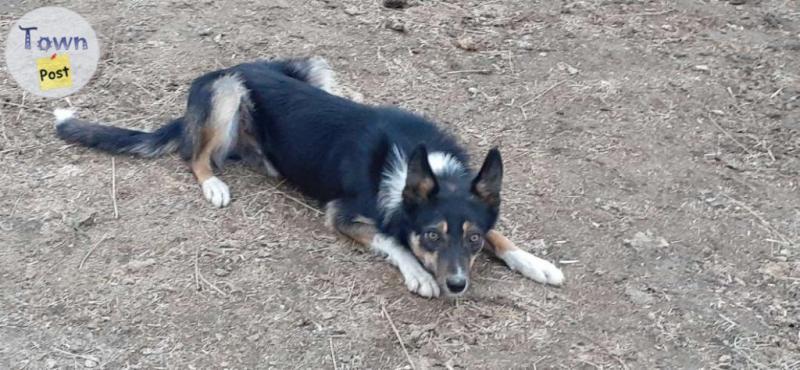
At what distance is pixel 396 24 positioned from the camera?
791cm

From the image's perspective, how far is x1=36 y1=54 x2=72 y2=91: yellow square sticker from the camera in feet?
23.4

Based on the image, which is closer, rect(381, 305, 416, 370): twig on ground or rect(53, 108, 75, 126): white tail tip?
rect(381, 305, 416, 370): twig on ground

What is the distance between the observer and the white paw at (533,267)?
17.2 feet

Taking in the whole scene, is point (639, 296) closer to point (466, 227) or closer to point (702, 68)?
point (466, 227)

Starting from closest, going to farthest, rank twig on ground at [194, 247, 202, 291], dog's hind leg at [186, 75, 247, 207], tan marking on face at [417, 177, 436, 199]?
tan marking on face at [417, 177, 436, 199], twig on ground at [194, 247, 202, 291], dog's hind leg at [186, 75, 247, 207]

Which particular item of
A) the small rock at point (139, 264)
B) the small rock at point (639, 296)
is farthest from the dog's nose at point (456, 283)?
the small rock at point (139, 264)

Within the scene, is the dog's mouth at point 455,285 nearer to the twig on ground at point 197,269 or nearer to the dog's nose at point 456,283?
the dog's nose at point 456,283

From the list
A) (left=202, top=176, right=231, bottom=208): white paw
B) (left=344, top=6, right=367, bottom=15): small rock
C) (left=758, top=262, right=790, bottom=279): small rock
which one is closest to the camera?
(left=758, top=262, right=790, bottom=279): small rock

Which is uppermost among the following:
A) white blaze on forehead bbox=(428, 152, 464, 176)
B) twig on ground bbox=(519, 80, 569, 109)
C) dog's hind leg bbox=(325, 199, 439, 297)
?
white blaze on forehead bbox=(428, 152, 464, 176)

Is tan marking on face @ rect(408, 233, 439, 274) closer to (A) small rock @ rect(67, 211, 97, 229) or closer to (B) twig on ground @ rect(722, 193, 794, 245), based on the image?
(A) small rock @ rect(67, 211, 97, 229)

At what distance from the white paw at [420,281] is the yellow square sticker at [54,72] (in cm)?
342

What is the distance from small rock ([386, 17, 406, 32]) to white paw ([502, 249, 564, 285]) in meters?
3.08

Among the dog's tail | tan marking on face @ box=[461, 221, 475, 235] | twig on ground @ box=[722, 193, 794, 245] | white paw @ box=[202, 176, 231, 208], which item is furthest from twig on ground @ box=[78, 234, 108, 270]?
twig on ground @ box=[722, 193, 794, 245]

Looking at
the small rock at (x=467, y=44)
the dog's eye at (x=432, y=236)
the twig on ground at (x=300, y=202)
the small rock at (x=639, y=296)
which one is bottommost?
the twig on ground at (x=300, y=202)
